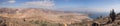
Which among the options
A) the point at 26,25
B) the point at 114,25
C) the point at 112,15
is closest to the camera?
the point at 114,25

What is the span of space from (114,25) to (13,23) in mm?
83311

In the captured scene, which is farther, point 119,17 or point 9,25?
point 9,25

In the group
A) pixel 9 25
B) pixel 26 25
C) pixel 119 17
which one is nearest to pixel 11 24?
pixel 9 25

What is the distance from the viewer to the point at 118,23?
384ft

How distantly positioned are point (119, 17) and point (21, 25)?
7316cm

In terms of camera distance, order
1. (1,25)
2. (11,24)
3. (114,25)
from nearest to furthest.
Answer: (114,25) < (1,25) < (11,24)

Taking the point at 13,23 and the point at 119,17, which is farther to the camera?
the point at 13,23

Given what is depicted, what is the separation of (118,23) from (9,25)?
7725cm

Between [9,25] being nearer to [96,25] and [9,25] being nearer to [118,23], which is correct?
[96,25]

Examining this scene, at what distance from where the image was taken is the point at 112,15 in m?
150

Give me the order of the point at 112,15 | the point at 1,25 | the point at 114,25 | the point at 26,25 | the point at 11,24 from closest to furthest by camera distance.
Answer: the point at 114,25 < the point at 112,15 < the point at 1,25 < the point at 11,24 < the point at 26,25

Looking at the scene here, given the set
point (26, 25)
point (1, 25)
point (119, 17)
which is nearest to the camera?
point (119, 17)

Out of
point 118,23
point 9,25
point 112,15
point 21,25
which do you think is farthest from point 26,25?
point 118,23

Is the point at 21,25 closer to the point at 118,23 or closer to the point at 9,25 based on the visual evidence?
the point at 9,25
